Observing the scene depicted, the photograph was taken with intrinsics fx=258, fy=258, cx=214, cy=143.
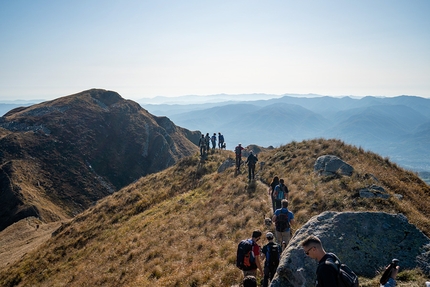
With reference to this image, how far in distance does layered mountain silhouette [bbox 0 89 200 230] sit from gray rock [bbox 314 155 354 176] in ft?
182

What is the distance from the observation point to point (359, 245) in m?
8.16

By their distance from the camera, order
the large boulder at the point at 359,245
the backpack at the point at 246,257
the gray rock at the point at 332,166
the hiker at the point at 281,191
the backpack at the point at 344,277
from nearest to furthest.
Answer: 1. the backpack at the point at 344,277
2. the large boulder at the point at 359,245
3. the backpack at the point at 246,257
4. the hiker at the point at 281,191
5. the gray rock at the point at 332,166

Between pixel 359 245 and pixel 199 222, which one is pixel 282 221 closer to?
pixel 359 245

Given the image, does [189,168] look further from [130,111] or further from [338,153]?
[130,111]

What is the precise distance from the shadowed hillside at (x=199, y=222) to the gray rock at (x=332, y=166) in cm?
60

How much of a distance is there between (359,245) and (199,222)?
1242 cm

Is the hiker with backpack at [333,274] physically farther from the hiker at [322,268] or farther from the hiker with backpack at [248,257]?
the hiker with backpack at [248,257]

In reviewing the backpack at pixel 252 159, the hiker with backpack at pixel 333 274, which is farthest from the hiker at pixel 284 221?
the backpack at pixel 252 159

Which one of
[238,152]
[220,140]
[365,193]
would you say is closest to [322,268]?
[365,193]

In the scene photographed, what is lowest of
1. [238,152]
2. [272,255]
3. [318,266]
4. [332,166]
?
[272,255]

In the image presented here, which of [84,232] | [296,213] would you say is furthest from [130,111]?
[296,213]

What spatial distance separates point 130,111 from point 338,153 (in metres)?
104

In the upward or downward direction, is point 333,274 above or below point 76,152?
above

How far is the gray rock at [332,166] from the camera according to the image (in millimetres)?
16911
